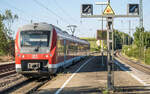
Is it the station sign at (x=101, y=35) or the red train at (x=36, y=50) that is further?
the station sign at (x=101, y=35)

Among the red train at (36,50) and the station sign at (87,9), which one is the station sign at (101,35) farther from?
the station sign at (87,9)

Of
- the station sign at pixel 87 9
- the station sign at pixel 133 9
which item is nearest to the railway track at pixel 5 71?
the station sign at pixel 87 9

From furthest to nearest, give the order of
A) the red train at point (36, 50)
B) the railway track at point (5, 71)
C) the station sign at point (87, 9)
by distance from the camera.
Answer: the railway track at point (5, 71)
the red train at point (36, 50)
the station sign at point (87, 9)

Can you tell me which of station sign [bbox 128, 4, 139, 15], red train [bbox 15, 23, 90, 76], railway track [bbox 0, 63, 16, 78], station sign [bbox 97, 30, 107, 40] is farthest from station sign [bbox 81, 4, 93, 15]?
station sign [bbox 97, 30, 107, 40]

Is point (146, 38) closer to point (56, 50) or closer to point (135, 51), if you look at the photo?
point (135, 51)

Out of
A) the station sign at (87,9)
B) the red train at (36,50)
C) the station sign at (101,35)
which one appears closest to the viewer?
the station sign at (87,9)

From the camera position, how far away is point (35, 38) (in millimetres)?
15133

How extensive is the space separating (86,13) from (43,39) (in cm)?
389

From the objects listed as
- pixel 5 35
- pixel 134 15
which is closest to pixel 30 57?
pixel 134 15

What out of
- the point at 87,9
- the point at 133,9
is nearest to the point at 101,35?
the point at 87,9

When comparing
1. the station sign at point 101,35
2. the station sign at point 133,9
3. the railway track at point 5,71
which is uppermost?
the station sign at point 133,9

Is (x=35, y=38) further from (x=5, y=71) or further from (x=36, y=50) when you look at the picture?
(x=5, y=71)

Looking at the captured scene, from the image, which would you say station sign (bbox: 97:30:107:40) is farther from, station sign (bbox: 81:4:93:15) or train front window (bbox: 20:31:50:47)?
station sign (bbox: 81:4:93:15)

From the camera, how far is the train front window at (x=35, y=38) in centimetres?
1506
